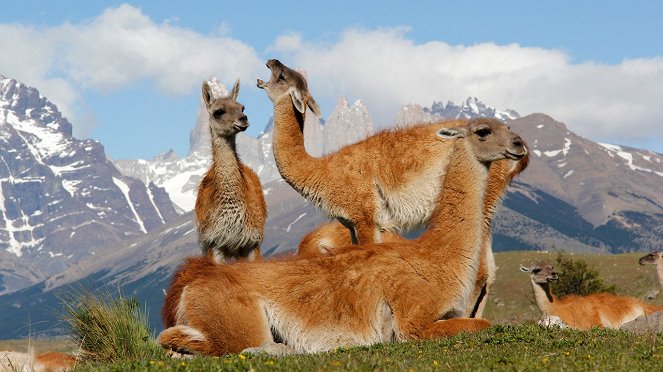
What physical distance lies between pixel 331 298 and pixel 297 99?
6484 millimetres

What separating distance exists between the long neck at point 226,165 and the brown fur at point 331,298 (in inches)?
217

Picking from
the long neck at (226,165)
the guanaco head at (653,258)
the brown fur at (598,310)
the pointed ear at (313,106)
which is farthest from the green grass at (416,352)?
the guanaco head at (653,258)

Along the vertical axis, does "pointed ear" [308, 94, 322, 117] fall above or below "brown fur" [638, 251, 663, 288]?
above

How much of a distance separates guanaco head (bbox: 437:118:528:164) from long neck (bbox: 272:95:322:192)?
4.15m

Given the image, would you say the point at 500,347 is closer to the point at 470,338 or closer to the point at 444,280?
the point at 470,338

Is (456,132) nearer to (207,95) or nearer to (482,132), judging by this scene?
(482,132)

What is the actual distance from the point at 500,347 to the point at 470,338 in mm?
364

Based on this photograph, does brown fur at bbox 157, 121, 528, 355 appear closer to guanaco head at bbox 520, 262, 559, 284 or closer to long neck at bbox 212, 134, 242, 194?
long neck at bbox 212, 134, 242, 194

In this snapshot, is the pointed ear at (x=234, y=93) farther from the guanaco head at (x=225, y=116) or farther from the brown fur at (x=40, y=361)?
the brown fur at (x=40, y=361)

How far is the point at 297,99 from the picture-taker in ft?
53.4

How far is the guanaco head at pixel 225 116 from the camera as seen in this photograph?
16.7m

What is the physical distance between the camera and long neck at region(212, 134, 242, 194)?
53.2 feet

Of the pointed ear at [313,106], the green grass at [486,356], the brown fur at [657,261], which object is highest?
the pointed ear at [313,106]

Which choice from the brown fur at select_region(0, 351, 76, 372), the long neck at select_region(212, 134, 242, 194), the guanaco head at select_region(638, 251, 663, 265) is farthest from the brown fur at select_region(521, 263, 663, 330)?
the brown fur at select_region(0, 351, 76, 372)
